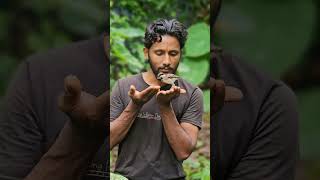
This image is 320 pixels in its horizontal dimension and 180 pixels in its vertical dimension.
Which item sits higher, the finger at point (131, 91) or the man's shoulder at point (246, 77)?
the man's shoulder at point (246, 77)

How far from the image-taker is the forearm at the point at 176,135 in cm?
268

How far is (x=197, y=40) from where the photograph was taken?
2.68 metres

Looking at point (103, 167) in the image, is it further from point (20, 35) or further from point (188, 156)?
point (20, 35)

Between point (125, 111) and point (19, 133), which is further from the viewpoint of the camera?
point (19, 133)

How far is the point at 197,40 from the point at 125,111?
1.46ft

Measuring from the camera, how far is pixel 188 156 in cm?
272

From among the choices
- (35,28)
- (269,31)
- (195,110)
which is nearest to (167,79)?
(195,110)

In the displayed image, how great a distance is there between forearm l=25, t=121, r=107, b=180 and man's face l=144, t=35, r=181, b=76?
0.45 metres

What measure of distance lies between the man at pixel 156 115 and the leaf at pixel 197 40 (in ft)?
0.10

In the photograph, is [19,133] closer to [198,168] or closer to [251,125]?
[198,168]

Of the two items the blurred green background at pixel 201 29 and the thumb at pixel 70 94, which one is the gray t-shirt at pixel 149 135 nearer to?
the blurred green background at pixel 201 29

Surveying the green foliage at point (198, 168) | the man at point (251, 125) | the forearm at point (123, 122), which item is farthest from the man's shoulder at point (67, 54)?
the green foliage at point (198, 168)

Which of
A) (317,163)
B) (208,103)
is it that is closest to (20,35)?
(208,103)

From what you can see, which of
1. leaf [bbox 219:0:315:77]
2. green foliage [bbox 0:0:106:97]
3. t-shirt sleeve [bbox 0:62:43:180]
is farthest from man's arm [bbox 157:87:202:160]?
t-shirt sleeve [bbox 0:62:43:180]
